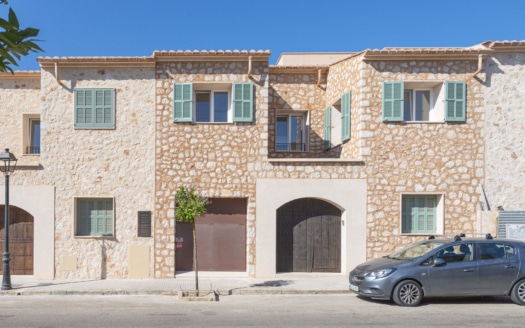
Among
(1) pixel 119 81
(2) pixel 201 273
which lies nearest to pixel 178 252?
(2) pixel 201 273

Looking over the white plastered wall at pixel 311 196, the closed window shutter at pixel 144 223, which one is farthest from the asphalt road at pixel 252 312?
the closed window shutter at pixel 144 223

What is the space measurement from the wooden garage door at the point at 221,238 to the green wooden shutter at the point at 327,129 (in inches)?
165

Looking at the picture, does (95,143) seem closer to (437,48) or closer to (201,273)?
(201,273)

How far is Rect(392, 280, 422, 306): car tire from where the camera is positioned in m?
9.57

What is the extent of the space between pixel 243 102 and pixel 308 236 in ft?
16.6

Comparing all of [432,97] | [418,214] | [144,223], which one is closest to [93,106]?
[144,223]

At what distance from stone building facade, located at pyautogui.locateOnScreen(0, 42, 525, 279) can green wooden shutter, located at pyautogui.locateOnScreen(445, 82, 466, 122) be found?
0.03 metres

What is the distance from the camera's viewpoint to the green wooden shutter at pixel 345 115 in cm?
1383

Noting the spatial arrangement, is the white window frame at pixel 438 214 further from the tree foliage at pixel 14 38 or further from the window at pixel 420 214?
the tree foliage at pixel 14 38

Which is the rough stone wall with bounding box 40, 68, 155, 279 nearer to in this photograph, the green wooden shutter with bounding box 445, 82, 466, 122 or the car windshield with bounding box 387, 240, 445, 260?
the car windshield with bounding box 387, 240, 445, 260

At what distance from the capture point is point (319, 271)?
1354cm

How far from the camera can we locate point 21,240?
13.2m

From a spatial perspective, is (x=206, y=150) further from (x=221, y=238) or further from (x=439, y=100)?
(x=439, y=100)

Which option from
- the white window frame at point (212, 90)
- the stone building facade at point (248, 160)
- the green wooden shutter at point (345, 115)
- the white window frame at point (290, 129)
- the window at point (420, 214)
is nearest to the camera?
the stone building facade at point (248, 160)
